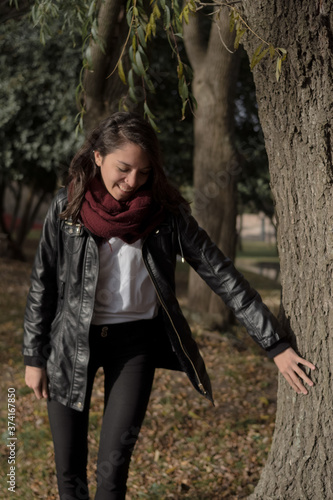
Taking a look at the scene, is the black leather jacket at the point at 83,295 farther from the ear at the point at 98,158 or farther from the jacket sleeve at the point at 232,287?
the ear at the point at 98,158

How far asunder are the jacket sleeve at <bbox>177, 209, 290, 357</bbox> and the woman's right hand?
2.90 feet

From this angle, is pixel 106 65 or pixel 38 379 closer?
pixel 38 379

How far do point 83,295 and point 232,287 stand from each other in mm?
680

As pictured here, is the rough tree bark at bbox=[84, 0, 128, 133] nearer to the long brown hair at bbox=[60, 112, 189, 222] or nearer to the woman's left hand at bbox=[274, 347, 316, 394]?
the long brown hair at bbox=[60, 112, 189, 222]

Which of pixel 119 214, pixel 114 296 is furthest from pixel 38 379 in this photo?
pixel 119 214

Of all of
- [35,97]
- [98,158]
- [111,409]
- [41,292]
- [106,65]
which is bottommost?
[111,409]

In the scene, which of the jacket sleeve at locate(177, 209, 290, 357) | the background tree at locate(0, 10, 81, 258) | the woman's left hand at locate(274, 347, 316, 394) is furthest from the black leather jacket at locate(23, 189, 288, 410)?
the background tree at locate(0, 10, 81, 258)

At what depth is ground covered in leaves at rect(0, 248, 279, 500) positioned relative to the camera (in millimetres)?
3939

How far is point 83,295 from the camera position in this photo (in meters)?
2.62

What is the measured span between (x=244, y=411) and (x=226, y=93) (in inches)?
169

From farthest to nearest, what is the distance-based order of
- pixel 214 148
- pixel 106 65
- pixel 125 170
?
pixel 214 148 → pixel 106 65 → pixel 125 170

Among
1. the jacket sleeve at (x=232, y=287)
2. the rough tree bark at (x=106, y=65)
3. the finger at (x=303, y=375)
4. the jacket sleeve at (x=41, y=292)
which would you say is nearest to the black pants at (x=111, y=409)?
the jacket sleeve at (x=41, y=292)

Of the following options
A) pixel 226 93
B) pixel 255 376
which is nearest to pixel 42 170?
pixel 226 93

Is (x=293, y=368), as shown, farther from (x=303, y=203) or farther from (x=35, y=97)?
(x=35, y=97)
